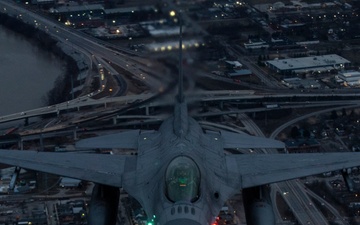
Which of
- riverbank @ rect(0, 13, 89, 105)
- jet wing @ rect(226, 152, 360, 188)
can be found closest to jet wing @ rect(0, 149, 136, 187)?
jet wing @ rect(226, 152, 360, 188)

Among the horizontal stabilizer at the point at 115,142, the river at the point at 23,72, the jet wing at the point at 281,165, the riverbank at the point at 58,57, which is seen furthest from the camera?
the riverbank at the point at 58,57

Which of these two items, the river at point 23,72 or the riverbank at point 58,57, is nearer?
the river at point 23,72

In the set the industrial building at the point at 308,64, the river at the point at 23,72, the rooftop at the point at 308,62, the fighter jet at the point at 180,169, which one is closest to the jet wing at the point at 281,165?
the fighter jet at the point at 180,169

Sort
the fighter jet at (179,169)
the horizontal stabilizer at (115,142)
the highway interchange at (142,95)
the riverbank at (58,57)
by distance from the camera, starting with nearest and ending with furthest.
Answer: the fighter jet at (179,169) → the horizontal stabilizer at (115,142) → the highway interchange at (142,95) → the riverbank at (58,57)

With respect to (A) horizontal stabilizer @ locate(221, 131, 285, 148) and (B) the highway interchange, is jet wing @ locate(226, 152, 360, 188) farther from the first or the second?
(B) the highway interchange

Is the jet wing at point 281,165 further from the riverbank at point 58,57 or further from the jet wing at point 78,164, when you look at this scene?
the riverbank at point 58,57

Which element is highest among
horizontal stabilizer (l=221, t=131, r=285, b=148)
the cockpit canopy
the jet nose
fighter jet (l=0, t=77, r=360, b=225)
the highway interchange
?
the highway interchange

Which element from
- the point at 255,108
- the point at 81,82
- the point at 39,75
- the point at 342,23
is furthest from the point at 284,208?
the point at 342,23

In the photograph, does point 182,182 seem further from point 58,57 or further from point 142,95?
point 58,57
